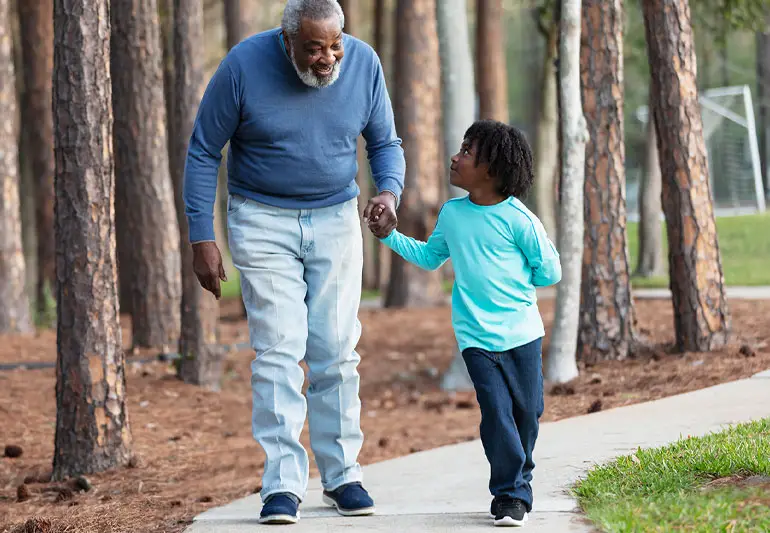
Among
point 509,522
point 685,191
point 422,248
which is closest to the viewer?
point 509,522

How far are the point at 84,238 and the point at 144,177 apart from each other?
5.72 m

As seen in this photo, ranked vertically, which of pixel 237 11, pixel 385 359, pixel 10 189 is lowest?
pixel 385 359

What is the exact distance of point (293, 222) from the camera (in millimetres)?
4770

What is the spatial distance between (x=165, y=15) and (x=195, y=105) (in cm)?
1126

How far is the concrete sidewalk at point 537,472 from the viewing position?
4.63 metres

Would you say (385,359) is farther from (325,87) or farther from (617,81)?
(325,87)

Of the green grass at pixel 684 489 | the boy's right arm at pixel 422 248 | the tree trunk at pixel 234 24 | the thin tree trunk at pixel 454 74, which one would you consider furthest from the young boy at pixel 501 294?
the tree trunk at pixel 234 24

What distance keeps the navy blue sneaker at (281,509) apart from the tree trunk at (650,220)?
14.7 meters

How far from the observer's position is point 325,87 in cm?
468

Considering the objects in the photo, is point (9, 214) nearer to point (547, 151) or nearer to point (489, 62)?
point (489, 62)

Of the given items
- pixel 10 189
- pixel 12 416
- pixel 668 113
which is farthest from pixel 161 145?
pixel 668 113

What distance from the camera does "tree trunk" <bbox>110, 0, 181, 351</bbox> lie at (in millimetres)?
11867

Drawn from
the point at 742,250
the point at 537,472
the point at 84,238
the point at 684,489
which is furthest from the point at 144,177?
the point at 742,250

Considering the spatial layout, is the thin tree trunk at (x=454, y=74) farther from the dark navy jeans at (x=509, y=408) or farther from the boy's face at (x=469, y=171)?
the dark navy jeans at (x=509, y=408)
